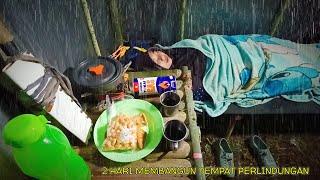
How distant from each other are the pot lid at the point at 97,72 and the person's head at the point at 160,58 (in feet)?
1.70

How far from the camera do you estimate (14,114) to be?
2.16 meters

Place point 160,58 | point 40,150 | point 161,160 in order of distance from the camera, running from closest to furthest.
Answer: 1. point 40,150
2. point 161,160
3. point 160,58

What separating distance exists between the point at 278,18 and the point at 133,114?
233 centimetres

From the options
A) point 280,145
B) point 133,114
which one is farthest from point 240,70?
point 133,114

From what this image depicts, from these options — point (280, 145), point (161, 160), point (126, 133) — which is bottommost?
point (280, 145)

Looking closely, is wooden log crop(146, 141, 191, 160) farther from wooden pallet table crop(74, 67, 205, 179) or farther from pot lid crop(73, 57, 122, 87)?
pot lid crop(73, 57, 122, 87)

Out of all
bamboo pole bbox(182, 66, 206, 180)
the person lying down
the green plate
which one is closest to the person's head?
the person lying down

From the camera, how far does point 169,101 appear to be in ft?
7.88

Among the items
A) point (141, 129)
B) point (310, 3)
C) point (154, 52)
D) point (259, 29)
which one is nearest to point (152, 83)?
point (141, 129)

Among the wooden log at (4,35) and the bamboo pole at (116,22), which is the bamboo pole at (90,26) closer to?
the bamboo pole at (116,22)

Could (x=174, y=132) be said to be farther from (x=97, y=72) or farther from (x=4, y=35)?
(x=4, y=35)

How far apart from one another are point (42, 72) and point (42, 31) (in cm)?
78

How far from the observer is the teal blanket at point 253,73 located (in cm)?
322

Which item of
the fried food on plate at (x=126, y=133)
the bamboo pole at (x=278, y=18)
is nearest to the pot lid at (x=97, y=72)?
the fried food on plate at (x=126, y=133)
